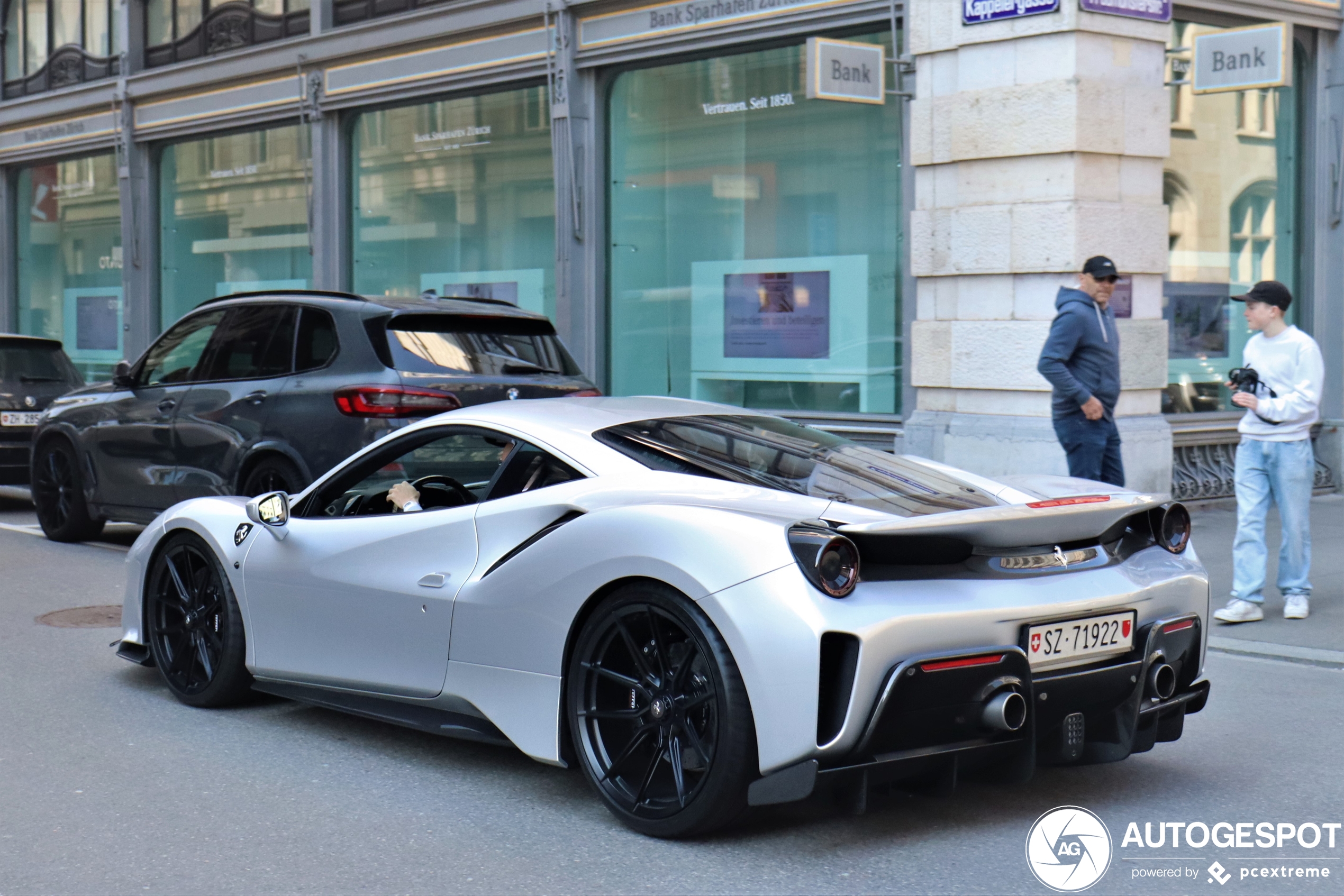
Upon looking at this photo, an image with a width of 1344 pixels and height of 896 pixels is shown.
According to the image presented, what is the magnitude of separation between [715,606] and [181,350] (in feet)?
23.5

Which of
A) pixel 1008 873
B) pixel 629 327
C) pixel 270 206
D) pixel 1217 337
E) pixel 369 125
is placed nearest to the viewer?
pixel 1008 873

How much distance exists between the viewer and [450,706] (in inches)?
196

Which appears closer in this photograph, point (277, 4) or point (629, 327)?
point (629, 327)

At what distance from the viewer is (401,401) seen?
8719mm

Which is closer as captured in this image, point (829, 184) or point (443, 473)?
point (443, 473)

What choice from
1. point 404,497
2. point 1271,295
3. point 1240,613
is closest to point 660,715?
point 404,497

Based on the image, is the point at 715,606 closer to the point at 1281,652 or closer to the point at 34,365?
the point at 1281,652

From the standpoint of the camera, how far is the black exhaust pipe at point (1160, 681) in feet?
14.7

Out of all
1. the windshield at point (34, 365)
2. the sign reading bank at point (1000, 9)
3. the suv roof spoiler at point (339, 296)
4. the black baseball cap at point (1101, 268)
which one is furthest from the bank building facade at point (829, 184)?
the windshield at point (34, 365)

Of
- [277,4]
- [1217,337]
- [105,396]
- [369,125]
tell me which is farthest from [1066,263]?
[277,4]

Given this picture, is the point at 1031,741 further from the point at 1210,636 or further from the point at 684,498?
the point at 1210,636

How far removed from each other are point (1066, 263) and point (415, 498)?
735 centimetres

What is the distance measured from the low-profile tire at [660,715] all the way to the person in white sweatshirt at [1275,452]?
4.56 metres

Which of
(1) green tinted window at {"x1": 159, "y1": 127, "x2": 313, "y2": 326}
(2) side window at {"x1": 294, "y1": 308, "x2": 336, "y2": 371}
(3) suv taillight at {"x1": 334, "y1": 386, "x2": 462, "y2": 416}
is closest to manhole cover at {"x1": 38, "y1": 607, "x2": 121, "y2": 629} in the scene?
(3) suv taillight at {"x1": 334, "y1": 386, "x2": 462, "y2": 416}
